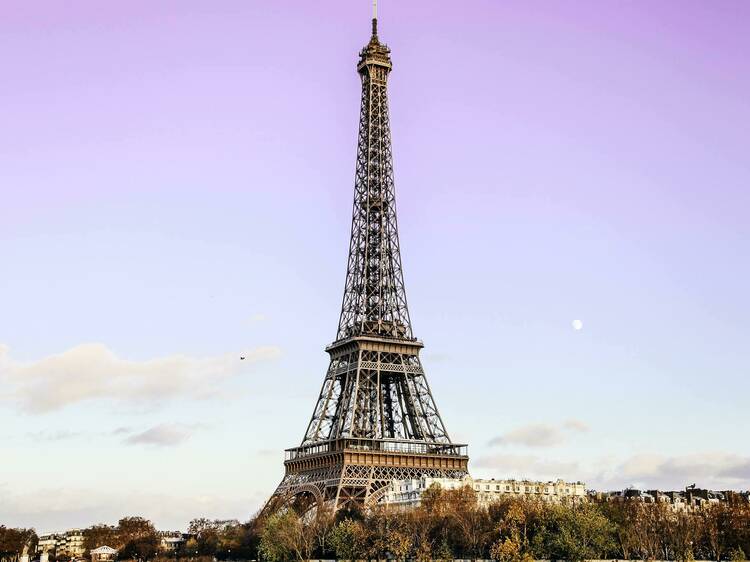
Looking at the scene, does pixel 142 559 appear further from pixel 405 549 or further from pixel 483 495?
pixel 405 549

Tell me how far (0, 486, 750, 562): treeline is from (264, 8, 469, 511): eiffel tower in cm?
694

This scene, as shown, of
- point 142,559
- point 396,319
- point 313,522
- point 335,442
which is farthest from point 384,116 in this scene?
point 142,559

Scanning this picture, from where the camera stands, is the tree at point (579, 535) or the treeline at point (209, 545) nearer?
the tree at point (579, 535)

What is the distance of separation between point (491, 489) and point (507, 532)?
32.3m

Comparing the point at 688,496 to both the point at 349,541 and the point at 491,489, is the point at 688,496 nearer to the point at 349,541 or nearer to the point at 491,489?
the point at 491,489

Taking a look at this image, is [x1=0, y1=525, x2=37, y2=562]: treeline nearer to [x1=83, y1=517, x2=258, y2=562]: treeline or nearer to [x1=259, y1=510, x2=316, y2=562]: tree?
[x1=83, y1=517, x2=258, y2=562]: treeline

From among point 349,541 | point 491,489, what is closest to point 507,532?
point 349,541

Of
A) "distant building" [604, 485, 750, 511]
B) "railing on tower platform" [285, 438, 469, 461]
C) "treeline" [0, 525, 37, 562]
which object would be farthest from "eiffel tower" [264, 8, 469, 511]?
"treeline" [0, 525, 37, 562]

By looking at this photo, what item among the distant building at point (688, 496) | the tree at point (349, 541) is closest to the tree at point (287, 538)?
the tree at point (349, 541)

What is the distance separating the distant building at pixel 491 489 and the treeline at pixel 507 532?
7.02m

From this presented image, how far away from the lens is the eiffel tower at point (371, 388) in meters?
117

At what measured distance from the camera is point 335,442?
118250 mm

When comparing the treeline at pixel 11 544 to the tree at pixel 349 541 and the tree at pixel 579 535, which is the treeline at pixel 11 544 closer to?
the tree at pixel 349 541

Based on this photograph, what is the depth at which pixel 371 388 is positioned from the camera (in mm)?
124938
